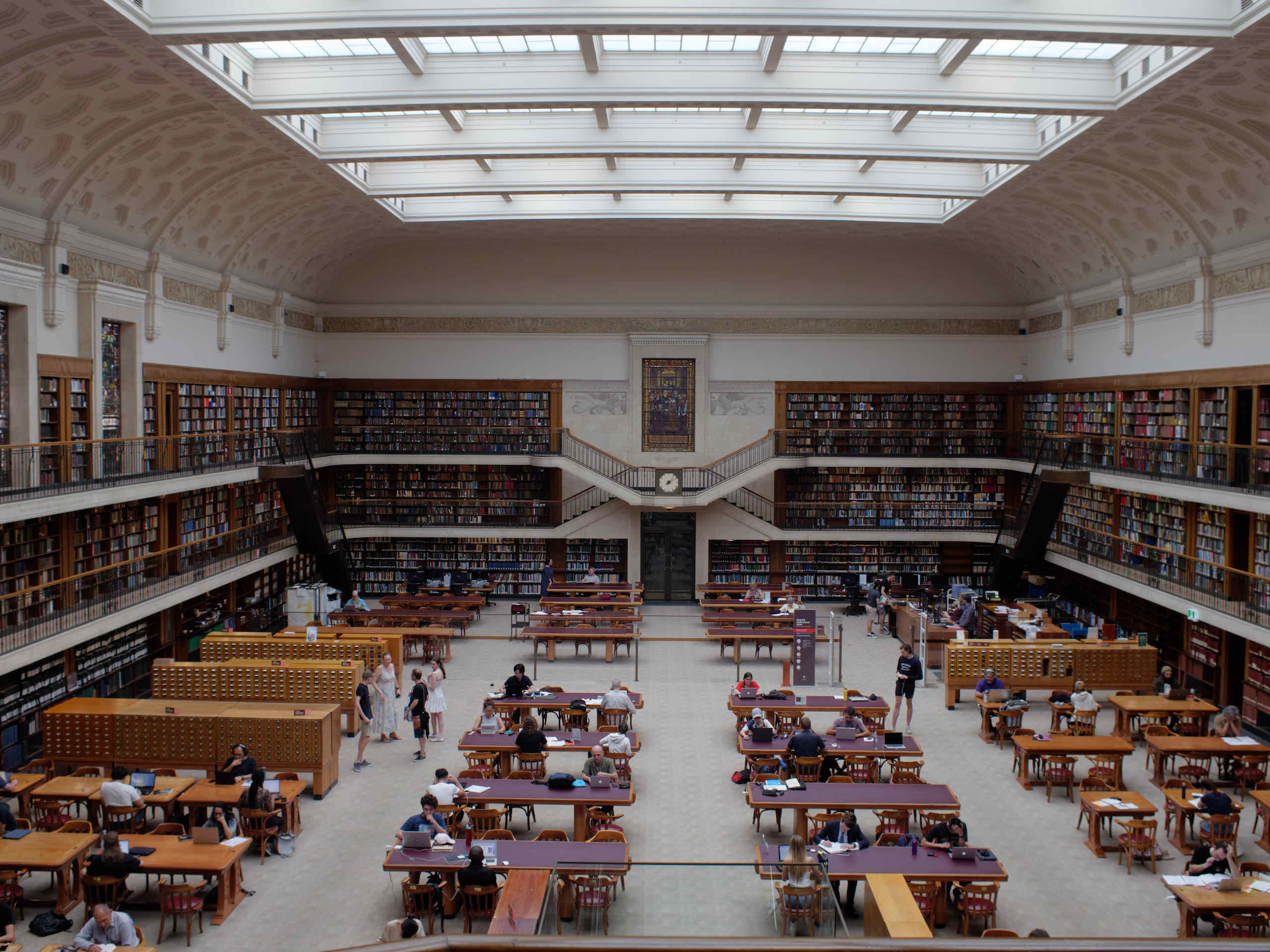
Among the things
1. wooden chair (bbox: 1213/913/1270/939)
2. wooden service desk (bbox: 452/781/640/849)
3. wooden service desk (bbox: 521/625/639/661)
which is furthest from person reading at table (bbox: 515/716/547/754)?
wooden chair (bbox: 1213/913/1270/939)

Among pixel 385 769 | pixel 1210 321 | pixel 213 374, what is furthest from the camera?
pixel 213 374

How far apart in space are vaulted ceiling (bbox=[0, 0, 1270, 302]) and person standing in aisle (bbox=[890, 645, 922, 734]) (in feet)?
21.8

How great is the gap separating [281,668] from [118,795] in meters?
3.68

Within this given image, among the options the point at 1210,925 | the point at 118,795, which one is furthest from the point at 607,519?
the point at 1210,925

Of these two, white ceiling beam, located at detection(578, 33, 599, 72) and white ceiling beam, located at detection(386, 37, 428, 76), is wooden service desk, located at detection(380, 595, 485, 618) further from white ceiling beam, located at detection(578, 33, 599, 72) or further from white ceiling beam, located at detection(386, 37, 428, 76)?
white ceiling beam, located at detection(578, 33, 599, 72)

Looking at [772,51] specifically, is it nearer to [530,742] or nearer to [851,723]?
[851,723]

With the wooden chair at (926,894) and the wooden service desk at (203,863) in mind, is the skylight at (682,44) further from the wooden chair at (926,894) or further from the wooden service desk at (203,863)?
the wooden service desk at (203,863)

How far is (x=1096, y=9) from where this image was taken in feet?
28.9

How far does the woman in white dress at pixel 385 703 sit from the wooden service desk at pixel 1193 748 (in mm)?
8706

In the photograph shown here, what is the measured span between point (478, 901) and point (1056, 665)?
30.3 ft

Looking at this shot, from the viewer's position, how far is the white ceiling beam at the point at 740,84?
36.1 ft

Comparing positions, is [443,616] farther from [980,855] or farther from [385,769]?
[980,855]

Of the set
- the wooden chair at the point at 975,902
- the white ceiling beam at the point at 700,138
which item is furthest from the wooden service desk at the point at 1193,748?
the white ceiling beam at the point at 700,138

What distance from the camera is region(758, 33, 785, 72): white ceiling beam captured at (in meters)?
9.93
